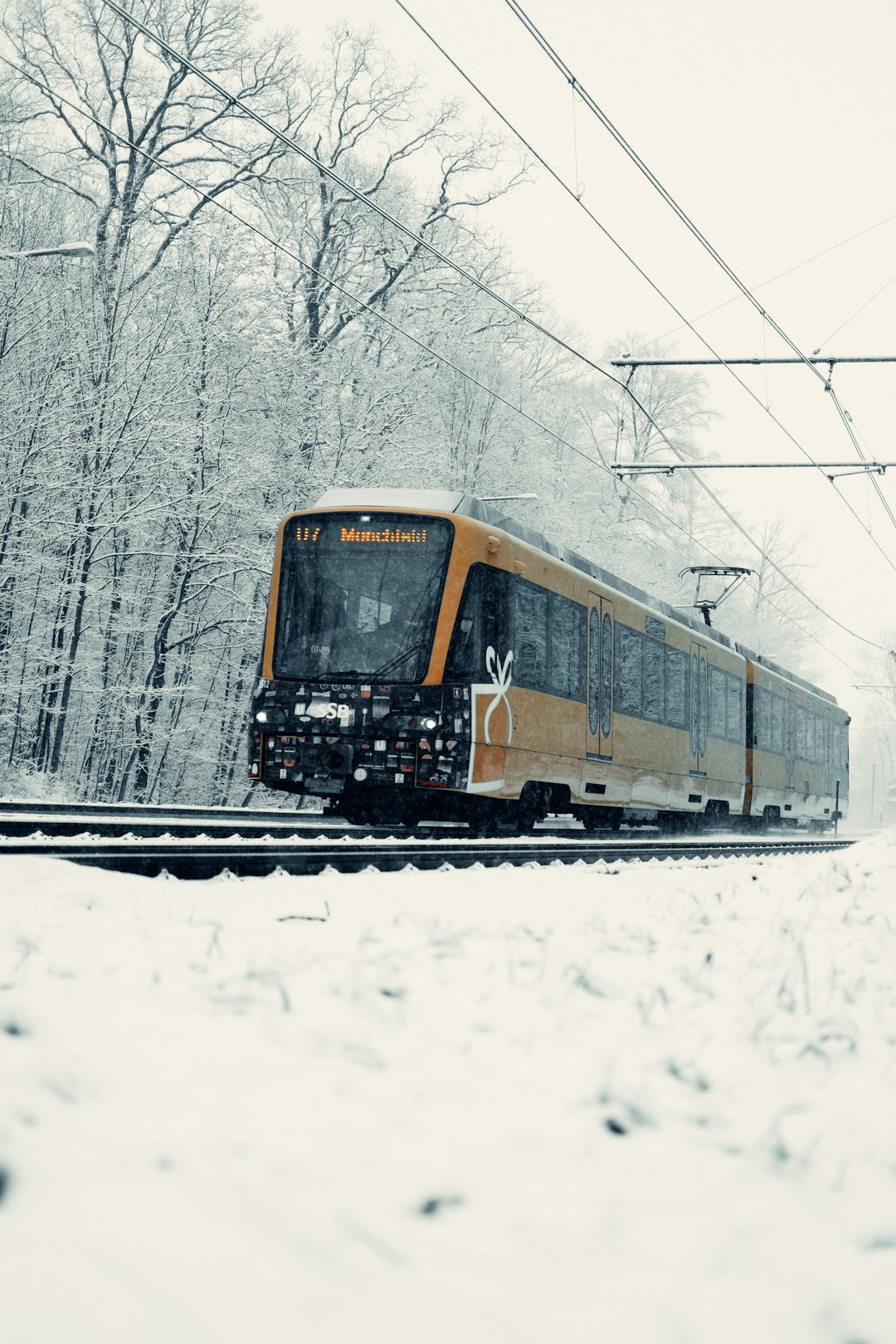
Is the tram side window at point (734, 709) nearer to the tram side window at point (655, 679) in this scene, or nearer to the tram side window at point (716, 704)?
the tram side window at point (716, 704)

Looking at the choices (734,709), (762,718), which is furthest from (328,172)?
(762,718)

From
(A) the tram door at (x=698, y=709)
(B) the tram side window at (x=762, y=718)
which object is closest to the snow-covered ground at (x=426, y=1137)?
(A) the tram door at (x=698, y=709)

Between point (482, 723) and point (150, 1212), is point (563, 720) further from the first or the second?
A: point (150, 1212)

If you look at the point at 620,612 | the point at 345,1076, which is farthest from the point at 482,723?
the point at 345,1076

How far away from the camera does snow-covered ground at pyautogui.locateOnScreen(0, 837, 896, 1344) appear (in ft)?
7.55

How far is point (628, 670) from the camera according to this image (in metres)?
16.5

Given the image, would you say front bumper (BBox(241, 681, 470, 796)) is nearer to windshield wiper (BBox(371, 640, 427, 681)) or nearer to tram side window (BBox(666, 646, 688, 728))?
windshield wiper (BBox(371, 640, 427, 681))

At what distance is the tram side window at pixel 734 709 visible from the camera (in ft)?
70.7

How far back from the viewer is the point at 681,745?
61.6 feet

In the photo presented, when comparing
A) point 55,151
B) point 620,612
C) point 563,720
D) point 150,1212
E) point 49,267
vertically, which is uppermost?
point 55,151

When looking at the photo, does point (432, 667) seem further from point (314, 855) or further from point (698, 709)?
point (698, 709)

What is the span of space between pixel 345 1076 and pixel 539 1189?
0.62 meters

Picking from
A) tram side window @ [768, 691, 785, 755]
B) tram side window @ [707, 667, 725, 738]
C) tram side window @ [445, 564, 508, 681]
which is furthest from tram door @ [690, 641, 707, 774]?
tram side window @ [445, 564, 508, 681]

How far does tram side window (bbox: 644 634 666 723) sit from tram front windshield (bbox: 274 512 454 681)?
5684mm
